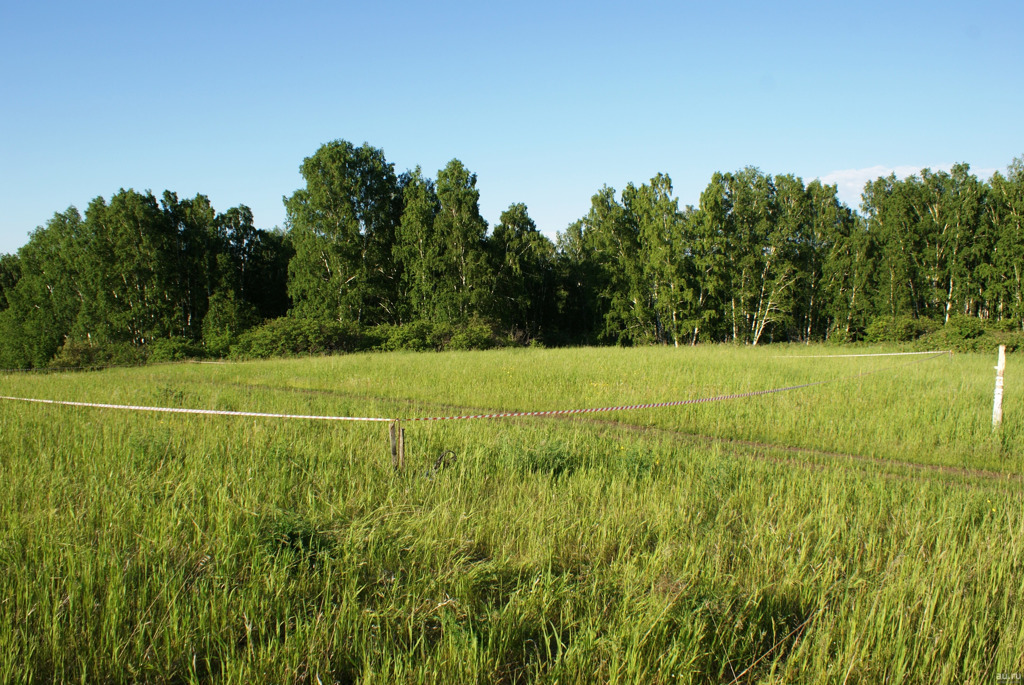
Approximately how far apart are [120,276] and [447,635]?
159ft

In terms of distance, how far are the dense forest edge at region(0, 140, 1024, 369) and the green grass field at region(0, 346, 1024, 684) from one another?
27.8 m

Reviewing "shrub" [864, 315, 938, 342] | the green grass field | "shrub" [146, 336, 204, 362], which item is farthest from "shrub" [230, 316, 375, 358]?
"shrub" [864, 315, 938, 342]

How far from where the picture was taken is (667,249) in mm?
42875

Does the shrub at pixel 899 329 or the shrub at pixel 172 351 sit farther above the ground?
the shrub at pixel 899 329

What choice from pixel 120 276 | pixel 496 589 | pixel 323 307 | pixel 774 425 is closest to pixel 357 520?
pixel 496 589

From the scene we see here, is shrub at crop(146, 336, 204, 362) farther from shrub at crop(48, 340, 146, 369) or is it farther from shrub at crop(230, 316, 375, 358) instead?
shrub at crop(230, 316, 375, 358)

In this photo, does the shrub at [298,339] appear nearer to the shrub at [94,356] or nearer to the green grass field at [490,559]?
the shrub at [94,356]

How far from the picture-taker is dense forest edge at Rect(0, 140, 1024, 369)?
1554 inches

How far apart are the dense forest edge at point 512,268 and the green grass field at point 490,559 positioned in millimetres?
27817

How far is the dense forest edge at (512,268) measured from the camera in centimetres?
3947

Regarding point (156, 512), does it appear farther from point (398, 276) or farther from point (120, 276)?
point (120, 276)

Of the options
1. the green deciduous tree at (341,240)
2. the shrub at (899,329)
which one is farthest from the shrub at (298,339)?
the shrub at (899,329)

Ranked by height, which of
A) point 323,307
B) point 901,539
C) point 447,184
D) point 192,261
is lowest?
point 901,539

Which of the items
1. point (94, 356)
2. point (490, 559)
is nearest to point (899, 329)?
point (490, 559)
